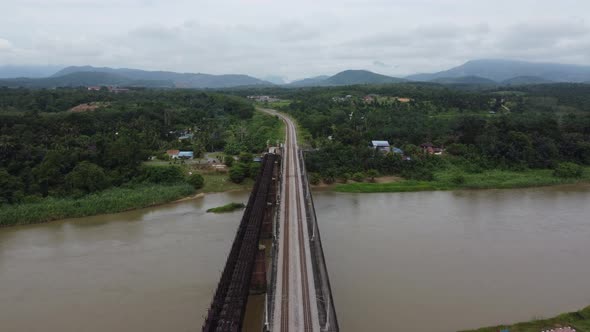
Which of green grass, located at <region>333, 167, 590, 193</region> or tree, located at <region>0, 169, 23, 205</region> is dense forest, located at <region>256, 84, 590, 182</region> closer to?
green grass, located at <region>333, 167, 590, 193</region>

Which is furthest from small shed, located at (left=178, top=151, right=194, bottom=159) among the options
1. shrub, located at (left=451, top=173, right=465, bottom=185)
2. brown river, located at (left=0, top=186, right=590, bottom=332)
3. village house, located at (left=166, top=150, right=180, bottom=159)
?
shrub, located at (left=451, top=173, right=465, bottom=185)

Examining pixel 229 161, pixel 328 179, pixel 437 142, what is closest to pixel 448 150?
pixel 437 142

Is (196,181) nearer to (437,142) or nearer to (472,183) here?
(472,183)

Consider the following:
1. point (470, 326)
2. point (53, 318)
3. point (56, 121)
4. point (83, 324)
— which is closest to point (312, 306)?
Answer: point (470, 326)

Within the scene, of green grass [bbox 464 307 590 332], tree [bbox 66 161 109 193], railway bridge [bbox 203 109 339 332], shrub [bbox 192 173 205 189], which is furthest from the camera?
shrub [bbox 192 173 205 189]

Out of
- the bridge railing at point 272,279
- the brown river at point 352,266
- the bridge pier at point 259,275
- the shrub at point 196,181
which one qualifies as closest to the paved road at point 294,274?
the bridge railing at point 272,279

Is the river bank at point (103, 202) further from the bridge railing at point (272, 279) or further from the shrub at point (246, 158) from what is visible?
the bridge railing at point (272, 279)

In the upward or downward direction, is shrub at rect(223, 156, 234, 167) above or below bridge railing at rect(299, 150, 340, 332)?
above

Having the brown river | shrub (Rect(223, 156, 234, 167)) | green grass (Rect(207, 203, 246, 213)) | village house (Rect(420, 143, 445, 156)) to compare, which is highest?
village house (Rect(420, 143, 445, 156))
